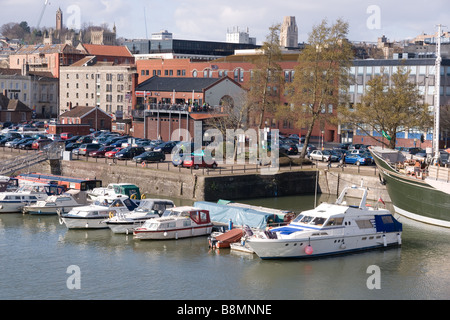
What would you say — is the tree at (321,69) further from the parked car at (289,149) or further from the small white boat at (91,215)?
the small white boat at (91,215)

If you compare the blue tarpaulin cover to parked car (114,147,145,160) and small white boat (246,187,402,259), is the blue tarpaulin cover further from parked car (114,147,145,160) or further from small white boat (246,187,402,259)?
parked car (114,147,145,160)

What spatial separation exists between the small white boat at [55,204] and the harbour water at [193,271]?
4996 mm

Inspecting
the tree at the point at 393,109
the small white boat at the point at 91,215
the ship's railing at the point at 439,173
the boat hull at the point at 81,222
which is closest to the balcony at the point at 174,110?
the tree at the point at 393,109

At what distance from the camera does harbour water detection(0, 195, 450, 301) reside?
100 ft

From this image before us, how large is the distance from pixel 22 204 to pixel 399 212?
26866 millimetres

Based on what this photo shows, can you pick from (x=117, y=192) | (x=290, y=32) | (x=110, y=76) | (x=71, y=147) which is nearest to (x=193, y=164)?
(x=117, y=192)

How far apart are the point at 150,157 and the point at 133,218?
19.5 meters

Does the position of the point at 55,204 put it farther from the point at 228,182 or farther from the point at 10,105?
the point at 10,105

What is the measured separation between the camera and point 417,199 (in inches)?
1822

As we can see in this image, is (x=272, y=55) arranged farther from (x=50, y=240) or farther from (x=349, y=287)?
(x=349, y=287)

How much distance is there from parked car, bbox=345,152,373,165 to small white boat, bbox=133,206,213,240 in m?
24.7

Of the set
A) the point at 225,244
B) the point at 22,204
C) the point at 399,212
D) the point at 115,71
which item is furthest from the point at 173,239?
the point at 115,71

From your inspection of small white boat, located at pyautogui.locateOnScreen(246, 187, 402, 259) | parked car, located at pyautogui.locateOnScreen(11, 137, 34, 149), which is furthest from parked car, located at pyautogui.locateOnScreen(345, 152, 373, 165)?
parked car, located at pyautogui.locateOnScreen(11, 137, 34, 149)

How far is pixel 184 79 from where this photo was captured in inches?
3479
